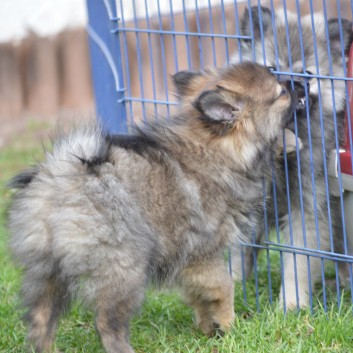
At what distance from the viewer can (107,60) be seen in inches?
209

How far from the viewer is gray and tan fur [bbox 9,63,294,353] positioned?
11.9 feet

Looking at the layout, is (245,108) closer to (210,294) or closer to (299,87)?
(299,87)

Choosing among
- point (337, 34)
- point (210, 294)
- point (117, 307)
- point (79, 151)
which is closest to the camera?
point (117, 307)

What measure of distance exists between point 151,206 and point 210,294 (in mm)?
577

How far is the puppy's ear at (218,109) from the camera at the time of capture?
3.93 metres

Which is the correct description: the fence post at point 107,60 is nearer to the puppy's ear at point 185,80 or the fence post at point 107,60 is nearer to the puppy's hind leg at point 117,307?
the puppy's ear at point 185,80

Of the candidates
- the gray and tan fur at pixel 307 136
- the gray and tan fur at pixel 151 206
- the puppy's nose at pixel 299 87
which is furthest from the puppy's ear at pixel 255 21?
the gray and tan fur at pixel 151 206

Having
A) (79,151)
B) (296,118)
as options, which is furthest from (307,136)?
(79,151)

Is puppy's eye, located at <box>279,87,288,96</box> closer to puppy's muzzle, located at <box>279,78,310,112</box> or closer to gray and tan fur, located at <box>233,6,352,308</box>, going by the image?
puppy's muzzle, located at <box>279,78,310,112</box>

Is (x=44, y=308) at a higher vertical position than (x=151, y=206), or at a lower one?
lower

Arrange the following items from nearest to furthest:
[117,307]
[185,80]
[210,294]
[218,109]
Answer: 1. [117,307]
2. [218,109]
3. [210,294]
4. [185,80]

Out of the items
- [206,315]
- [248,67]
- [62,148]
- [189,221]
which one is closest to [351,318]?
[206,315]

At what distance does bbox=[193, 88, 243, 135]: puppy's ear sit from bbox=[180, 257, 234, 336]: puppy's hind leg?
2.16 ft

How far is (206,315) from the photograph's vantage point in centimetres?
424
